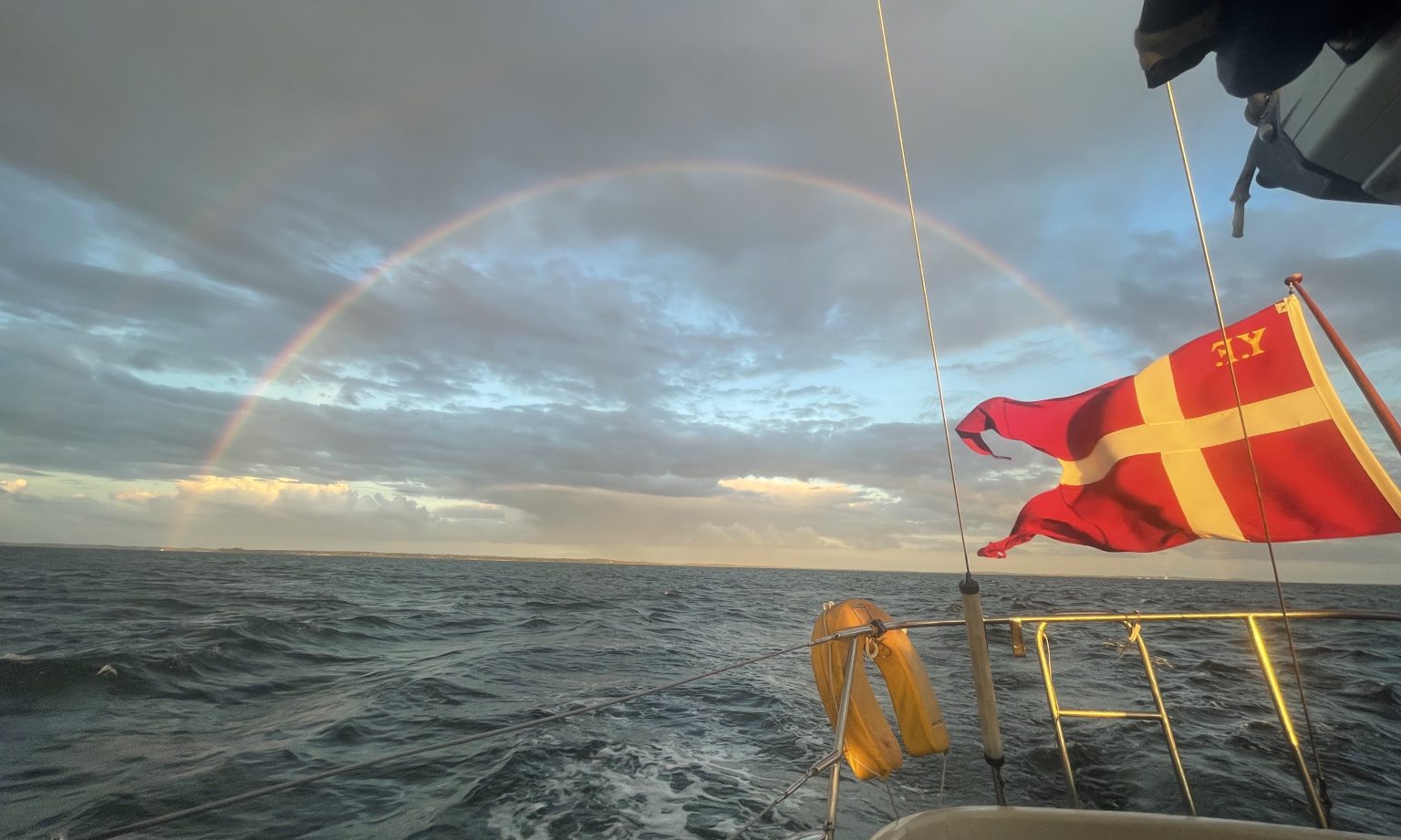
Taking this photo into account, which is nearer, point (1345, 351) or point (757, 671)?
point (1345, 351)

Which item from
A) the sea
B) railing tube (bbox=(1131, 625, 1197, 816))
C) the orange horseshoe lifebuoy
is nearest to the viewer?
railing tube (bbox=(1131, 625, 1197, 816))

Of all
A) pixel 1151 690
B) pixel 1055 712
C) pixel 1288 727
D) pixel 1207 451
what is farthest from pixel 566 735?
pixel 1207 451

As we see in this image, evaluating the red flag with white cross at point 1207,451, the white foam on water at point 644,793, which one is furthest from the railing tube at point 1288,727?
the white foam on water at point 644,793

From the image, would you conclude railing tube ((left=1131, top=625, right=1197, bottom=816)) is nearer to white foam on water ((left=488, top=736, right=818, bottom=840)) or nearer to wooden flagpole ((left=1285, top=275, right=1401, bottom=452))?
wooden flagpole ((left=1285, top=275, right=1401, bottom=452))

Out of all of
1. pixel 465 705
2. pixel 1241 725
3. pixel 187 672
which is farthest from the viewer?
pixel 187 672

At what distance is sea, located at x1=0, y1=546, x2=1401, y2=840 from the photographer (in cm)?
584

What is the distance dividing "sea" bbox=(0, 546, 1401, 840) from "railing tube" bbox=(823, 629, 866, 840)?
1.42 metres

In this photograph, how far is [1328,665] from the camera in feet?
43.7

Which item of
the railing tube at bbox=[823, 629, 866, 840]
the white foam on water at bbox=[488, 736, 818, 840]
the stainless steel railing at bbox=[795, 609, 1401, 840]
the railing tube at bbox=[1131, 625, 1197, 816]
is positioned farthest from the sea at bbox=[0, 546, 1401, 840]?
the railing tube at bbox=[823, 629, 866, 840]

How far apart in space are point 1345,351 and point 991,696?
2.70 m

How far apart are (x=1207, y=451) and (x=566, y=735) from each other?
764cm

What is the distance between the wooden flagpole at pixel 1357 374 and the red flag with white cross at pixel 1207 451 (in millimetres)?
538

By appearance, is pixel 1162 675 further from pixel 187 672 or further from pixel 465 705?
pixel 187 672

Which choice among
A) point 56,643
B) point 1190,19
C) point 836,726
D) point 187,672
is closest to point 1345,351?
point 1190,19
